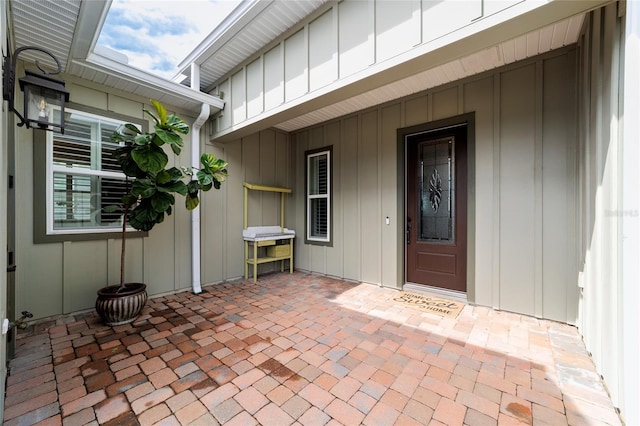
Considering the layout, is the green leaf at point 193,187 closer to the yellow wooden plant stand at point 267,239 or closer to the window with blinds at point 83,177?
the window with blinds at point 83,177

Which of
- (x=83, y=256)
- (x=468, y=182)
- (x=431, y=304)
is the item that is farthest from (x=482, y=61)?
(x=83, y=256)

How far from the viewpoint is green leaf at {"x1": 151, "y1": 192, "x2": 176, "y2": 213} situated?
294cm

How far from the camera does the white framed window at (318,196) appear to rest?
15.9 ft

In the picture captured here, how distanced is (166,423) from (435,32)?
3.10 meters

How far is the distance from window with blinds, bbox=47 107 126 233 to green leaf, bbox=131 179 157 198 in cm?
71

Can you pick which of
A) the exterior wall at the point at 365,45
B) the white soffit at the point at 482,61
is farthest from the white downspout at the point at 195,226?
the white soffit at the point at 482,61

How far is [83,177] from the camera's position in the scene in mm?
3107

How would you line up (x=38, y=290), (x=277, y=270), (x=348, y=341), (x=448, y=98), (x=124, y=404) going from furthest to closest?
(x=277, y=270) < (x=448, y=98) < (x=38, y=290) < (x=348, y=341) < (x=124, y=404)

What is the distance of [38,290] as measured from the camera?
283cm

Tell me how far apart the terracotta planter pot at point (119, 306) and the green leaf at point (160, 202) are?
929 millimetres

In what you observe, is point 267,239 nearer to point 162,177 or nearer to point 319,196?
point 319,196

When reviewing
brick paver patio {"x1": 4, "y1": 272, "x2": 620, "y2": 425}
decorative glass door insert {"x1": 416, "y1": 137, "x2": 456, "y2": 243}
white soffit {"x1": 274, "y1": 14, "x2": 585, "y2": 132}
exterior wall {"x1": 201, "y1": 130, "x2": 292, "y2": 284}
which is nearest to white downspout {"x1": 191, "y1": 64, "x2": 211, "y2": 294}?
exterior wall {"x1": 201, "y1": 130, "x2": 292, "y2": 284}

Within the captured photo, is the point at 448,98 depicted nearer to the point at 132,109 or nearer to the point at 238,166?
the point at 238,166

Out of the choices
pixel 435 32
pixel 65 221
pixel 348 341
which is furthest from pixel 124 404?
pixel 435 32
